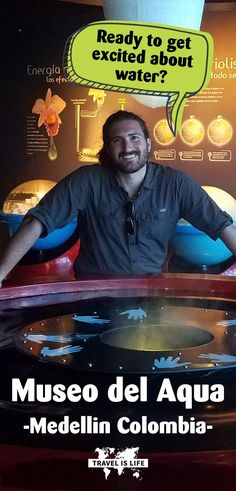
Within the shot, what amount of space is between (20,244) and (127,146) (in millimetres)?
461

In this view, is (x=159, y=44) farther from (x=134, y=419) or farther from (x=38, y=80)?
(x=134, y=419)

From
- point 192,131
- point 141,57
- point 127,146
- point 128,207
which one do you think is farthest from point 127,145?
point 192,131

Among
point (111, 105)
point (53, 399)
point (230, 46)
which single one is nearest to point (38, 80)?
point (111, 105)

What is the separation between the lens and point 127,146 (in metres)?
2.00

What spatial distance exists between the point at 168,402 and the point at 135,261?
112 centimetres

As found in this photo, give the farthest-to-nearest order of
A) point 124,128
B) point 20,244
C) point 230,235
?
point 124,128, point 230,235, point 20,244

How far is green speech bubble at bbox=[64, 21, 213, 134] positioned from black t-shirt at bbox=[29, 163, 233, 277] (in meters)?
0.73

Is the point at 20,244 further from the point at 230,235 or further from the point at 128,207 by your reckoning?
the point at 230,235

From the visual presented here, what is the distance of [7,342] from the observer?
1.12 metres

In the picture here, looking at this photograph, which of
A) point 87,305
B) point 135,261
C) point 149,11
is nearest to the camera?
point 87,305

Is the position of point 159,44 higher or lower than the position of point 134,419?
higher

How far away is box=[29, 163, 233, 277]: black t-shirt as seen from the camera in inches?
76.8

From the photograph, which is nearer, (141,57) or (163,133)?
(141,57)

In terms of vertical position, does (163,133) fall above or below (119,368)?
above
